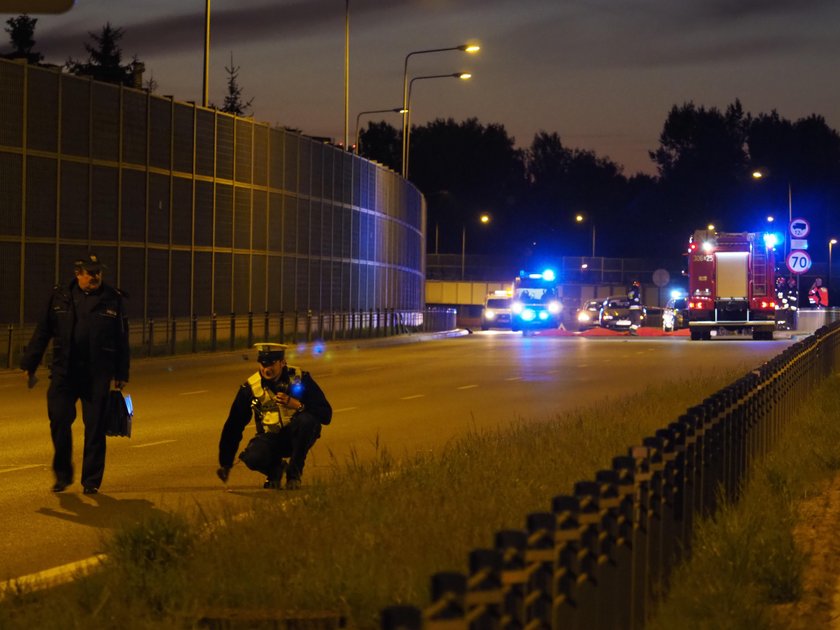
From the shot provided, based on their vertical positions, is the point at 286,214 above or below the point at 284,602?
above

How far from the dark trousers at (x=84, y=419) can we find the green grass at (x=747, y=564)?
5.08 m

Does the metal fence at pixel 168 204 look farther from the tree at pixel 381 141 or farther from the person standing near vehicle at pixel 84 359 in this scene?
the tree at pixel 381 141

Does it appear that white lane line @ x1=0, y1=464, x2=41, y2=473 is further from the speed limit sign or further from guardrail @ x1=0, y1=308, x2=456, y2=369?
the speed limit sign

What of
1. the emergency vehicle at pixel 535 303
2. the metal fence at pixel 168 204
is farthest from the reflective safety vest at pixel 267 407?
the emergency vehicle at pixel 535 303

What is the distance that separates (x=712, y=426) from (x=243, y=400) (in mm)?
4137

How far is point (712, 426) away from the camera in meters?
9.58

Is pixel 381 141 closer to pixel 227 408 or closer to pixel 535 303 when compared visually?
pixel 535 303

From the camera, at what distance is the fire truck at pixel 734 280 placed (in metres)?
54.9

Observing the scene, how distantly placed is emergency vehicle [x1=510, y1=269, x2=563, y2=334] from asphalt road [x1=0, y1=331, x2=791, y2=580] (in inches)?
982

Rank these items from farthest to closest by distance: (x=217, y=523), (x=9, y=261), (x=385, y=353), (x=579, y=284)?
1. (x=579, y=284)
2. (x=385, y=353)
3. (x=9, y=261)
4. (x=217, y=523)

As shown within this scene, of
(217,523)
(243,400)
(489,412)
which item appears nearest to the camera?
(217,523)

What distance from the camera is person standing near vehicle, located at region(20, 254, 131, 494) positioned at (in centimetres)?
1242

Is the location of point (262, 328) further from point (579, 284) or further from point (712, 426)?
point (579, 284)

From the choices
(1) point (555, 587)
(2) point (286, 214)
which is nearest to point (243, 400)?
(1) point (555, 587)
